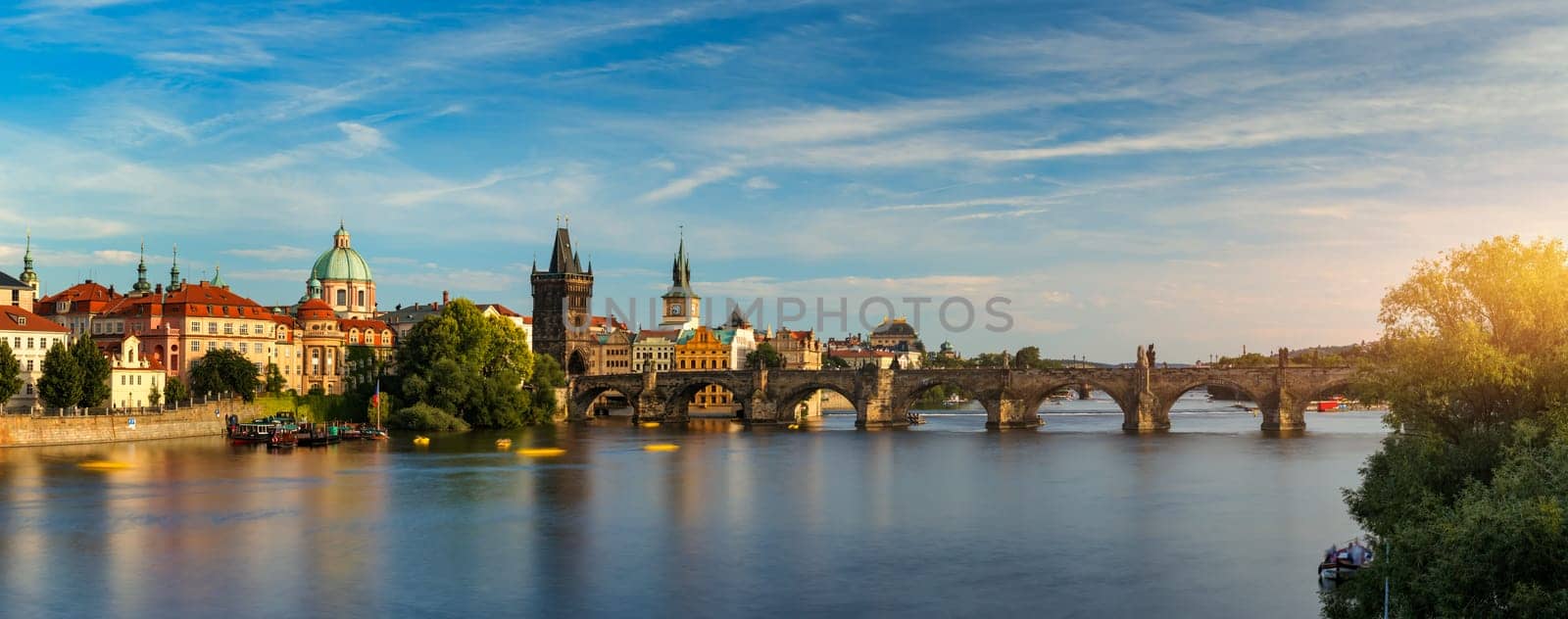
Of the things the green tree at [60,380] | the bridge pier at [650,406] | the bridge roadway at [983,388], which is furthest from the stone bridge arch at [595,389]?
the green tree at [60,380]

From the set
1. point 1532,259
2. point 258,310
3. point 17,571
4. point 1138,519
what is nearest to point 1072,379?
point 1138,519

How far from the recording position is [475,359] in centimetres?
9931

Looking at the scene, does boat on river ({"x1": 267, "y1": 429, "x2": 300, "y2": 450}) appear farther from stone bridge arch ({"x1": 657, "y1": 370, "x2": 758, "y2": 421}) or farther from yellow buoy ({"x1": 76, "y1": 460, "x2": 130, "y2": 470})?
stone bridge arch ({"x1": 657, "y1": 370, "x2": 758, "y2": 421})

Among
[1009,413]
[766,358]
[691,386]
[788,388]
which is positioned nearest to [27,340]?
[691,386]

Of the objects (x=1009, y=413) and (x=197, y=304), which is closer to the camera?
(x=197, y=304)

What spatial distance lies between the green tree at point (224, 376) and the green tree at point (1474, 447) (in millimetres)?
74689

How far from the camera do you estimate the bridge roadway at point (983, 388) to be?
91.9m

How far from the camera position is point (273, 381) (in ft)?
315

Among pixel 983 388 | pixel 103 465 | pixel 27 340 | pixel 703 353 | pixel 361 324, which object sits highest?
pixel 361 324

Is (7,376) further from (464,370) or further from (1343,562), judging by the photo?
(1343,562)

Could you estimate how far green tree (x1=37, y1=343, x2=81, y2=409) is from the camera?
72.7 metres

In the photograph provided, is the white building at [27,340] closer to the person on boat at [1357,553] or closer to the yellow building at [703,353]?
the person on boat at [1357,553]

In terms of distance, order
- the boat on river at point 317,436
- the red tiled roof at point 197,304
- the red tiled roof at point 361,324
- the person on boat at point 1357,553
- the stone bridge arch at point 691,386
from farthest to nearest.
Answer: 1. the stone bridge arch at point 691,386
2. the red tiled roof at point 361,324
3. the red tiled roof at point 197,304
4. the boat on river at point 317,436
5. the person on boat at point 1357,553

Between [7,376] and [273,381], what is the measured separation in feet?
85.4
